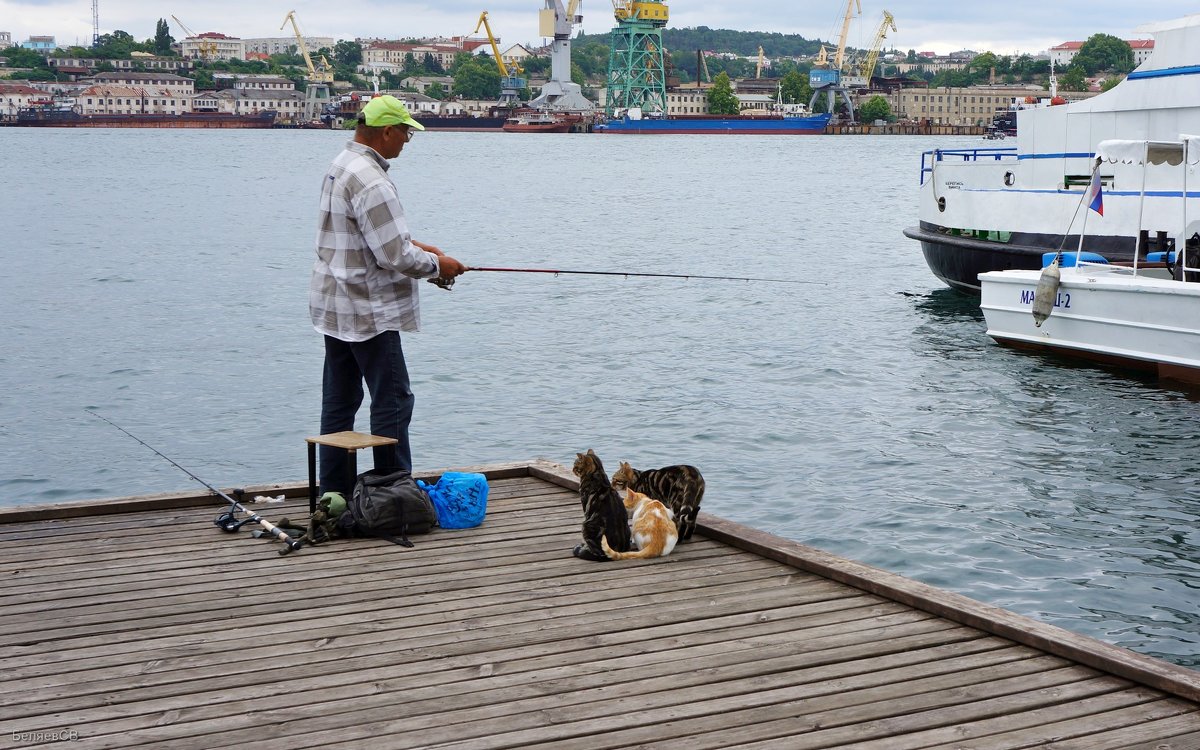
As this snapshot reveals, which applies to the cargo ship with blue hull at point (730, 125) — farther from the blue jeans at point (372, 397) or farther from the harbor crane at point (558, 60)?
the blue jeans at point (372, 397)

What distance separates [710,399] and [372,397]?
29.3ft

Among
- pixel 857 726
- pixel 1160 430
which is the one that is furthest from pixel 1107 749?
pixel 1160 430

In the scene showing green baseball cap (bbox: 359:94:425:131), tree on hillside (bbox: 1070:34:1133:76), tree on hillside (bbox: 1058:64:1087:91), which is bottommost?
green baseball cap (bbox: 359:94:425:131)

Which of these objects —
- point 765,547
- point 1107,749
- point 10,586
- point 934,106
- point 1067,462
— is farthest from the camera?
point 934,106

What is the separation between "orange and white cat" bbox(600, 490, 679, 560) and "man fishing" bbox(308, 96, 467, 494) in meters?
1.20

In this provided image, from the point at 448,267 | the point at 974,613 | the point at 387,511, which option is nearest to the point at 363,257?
the point at 448,267

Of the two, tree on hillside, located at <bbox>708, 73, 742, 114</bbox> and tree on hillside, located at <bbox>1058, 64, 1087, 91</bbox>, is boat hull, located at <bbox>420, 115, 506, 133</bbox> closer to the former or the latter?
tree on hillside, located at <bbox>708, 73, 742, 114</bbox>

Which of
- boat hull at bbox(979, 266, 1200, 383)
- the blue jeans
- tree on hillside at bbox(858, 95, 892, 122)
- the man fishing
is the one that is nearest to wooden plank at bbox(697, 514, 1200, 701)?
the blue jeans

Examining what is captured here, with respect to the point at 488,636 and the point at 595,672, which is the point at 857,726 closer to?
the point at 595,672

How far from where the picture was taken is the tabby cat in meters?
5.48

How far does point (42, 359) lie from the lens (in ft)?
58.7

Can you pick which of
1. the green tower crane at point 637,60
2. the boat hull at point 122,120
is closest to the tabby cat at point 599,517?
the green tower crane at point 637,60

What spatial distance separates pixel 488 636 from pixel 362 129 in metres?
2.37

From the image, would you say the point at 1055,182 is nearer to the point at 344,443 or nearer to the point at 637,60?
the point at 344,443
